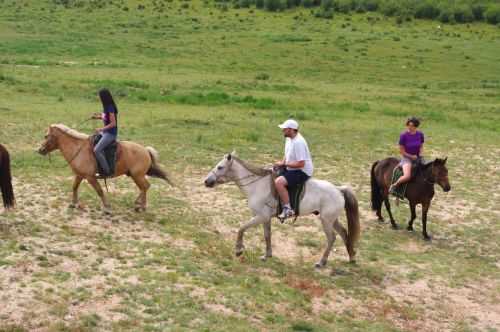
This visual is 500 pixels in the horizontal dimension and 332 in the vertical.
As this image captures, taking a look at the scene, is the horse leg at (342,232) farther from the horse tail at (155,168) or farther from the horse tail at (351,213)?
the horse tail at (155,168)

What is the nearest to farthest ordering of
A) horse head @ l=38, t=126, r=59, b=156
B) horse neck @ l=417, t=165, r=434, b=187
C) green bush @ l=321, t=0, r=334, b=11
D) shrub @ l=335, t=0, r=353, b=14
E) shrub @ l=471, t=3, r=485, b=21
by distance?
1. horse head @ l=38, t=126, r=59, b=156
2. horse neck @ l=417, t=165, r=434, b=187
3. shrub @ l=471, t=3, r=485, b=21
4. shrub @ l=335, t=0, r=353, b=14
5. green bush @ l=321, t=0, r=334, b=11

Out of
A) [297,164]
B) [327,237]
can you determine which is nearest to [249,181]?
[297,164]

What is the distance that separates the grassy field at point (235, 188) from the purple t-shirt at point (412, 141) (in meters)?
1.56

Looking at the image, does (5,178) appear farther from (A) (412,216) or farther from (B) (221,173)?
(A) (412,216)

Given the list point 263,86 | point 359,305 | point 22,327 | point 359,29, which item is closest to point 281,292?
point 359,305

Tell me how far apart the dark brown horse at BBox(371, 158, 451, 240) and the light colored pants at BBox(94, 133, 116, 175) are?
4.93 m

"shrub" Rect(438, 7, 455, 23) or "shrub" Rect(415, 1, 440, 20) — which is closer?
"shrub" Rect(438, 7, 455, 23)

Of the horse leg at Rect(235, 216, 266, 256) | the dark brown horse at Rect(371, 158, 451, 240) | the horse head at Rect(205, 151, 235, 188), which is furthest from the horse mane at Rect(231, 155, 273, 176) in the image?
the dark brown horse at Rect(371, 158, 451, 240)

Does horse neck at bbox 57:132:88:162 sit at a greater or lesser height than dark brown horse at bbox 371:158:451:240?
greater

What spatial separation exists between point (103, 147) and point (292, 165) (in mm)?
3458

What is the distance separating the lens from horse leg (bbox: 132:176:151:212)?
36.8 feet

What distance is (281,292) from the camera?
336 inches

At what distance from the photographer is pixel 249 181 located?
9.62 metres

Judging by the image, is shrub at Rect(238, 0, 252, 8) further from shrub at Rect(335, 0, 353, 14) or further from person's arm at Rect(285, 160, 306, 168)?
person's arm at Rect(285, 160, 306, 168)
